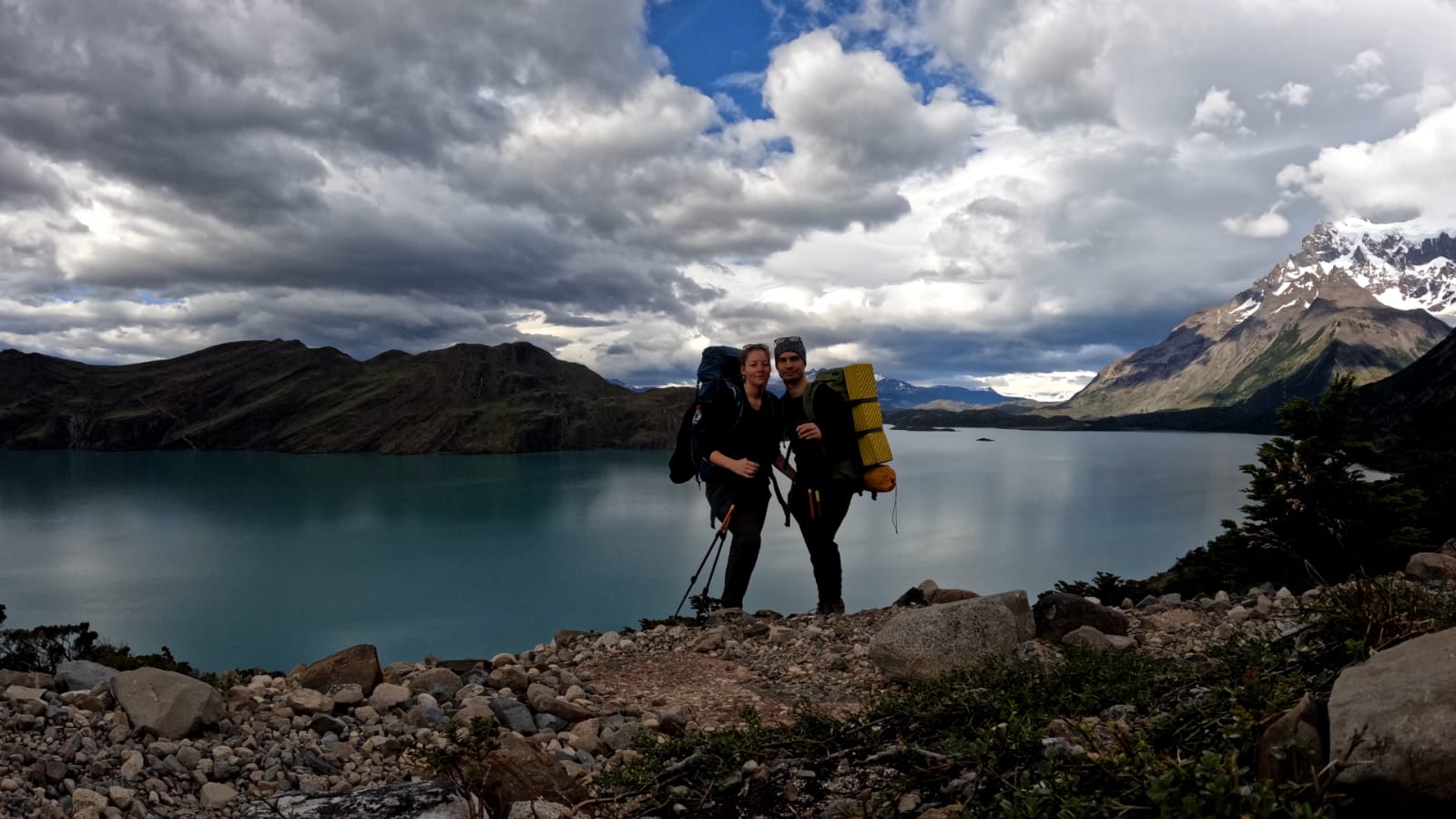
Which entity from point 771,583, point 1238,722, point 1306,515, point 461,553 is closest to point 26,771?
point 1238,722

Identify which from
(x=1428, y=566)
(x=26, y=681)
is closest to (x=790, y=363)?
(x=26, y=681)

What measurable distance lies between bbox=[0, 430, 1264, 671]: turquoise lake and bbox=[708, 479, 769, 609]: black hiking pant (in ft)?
8.92

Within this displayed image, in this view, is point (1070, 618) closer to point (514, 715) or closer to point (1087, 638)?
point (1087, 638)

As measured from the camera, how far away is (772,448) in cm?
1050

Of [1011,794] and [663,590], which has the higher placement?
[1011,794]

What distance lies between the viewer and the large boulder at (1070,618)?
30.3 ft

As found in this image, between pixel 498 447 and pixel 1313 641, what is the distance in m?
197

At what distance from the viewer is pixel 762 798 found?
3.99 m

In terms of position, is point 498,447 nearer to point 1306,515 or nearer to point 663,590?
point 663,590

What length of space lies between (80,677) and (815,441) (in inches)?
316

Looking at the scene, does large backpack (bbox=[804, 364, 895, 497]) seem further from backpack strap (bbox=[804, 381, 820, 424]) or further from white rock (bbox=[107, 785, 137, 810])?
white rock (bbox=[107, 785, 137, 810])

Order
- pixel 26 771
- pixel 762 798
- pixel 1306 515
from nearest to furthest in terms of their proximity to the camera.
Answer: pixel 762 798
pixel 26 771
pixel 1306 515

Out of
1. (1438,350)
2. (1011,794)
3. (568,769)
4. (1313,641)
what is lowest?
(568,769)

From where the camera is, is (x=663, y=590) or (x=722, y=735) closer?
(x=722, y=735)
